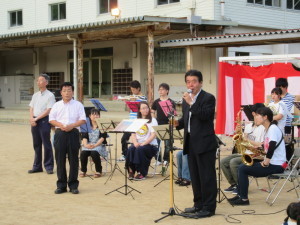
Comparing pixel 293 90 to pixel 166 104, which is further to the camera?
pixel 293 90

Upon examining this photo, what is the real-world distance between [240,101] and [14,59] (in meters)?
22.1

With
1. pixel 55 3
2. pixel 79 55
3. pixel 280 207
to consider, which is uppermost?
pixel 55 3

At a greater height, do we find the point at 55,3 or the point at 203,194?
the point at 55,3

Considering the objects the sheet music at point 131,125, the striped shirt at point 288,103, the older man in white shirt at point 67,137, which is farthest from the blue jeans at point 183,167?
the striped shirt at point 288,103

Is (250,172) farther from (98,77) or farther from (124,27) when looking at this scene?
(98,77)

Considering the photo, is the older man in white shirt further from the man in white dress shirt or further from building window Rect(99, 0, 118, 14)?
building window Rect(99, 0, 118, 14)

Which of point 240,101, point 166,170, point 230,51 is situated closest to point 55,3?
point 230,51

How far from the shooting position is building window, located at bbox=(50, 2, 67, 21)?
1039 inches

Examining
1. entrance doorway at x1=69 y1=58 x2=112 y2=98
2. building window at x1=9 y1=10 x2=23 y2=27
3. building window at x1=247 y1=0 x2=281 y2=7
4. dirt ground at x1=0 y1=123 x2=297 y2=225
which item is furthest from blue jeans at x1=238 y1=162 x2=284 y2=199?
building window at x1=9 y1=10 x2=23 y2=27

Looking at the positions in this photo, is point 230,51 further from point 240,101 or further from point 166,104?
point 166,104

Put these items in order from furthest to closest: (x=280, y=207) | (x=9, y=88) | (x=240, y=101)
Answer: (x=9, y=88)
(x=240, y=101)
(x=280, y=207)

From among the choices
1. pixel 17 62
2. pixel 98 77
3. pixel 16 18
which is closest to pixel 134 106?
pixel 98 77

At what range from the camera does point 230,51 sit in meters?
20.5

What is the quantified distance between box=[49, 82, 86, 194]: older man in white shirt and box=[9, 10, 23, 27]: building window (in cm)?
2205
